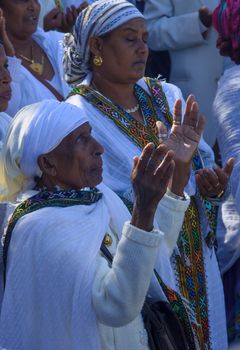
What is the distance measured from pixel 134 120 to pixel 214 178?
470 mm

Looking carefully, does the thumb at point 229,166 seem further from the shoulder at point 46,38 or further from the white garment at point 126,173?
the shoulder at point 46,38

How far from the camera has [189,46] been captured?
739cm

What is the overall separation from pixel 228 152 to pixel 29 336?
220cm

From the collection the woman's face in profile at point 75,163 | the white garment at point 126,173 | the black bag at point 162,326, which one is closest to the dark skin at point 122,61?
the white garment at point 126,173

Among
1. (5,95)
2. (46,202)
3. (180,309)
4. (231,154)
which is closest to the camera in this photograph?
(46,202)

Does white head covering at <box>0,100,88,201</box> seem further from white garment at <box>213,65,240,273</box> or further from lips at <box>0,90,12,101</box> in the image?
white garment at <box>213,65,240,273</box>

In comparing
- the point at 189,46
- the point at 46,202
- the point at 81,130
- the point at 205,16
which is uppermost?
the point at 81,130

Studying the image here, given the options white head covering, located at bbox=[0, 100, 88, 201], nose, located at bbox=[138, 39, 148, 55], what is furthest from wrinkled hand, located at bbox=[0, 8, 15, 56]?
white head covering, located at bbox=[0, 100, 88, 201]

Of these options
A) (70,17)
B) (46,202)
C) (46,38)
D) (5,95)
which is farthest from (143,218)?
(70,17)

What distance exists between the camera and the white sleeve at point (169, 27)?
730cm

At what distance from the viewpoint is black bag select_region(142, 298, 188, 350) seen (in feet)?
12.9

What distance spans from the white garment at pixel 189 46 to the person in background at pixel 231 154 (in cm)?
137

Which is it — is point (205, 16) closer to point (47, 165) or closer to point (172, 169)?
point (47, 165)

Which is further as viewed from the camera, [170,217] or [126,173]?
[126,173]
